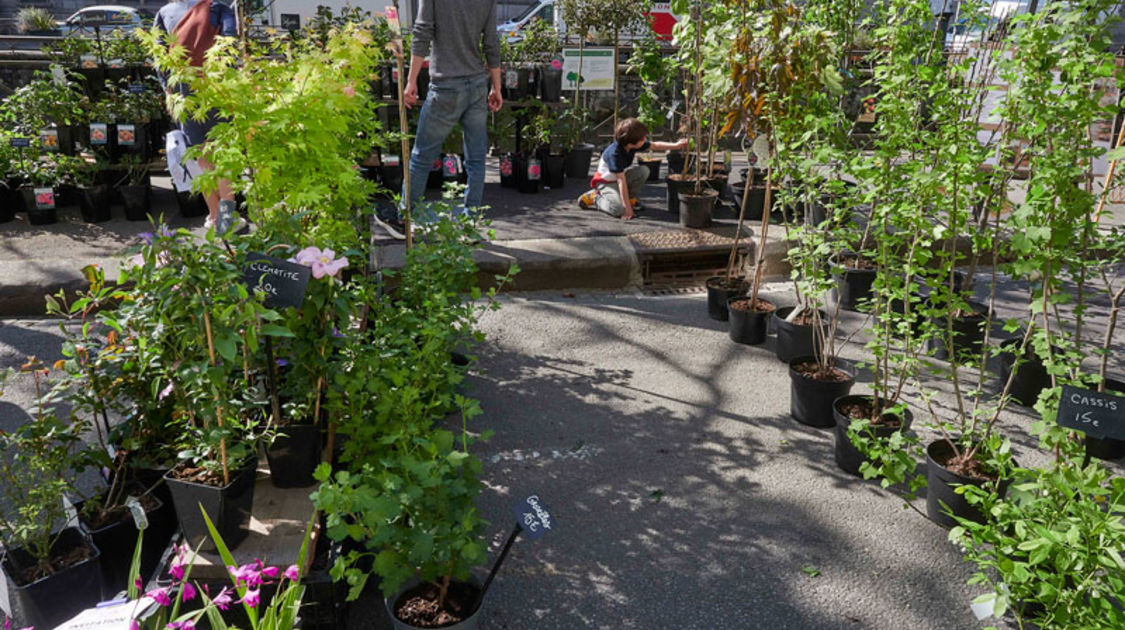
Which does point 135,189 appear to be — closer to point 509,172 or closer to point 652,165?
point 509,172

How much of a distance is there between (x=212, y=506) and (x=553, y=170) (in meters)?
6.36

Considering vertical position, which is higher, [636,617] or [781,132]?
[781,132]

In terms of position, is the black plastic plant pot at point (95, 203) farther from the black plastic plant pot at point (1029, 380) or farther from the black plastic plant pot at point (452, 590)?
the black plastic plant pot at point (1029, 380)

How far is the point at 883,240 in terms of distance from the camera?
3254 mm

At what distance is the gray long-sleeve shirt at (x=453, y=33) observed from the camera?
5.32 metres

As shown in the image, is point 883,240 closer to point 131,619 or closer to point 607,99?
point 131,619

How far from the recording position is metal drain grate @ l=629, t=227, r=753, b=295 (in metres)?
5.96

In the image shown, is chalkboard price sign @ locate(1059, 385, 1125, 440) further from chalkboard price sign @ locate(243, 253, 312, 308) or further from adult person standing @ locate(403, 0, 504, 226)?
adult person standing @ locate(403, 0, 504, 226)

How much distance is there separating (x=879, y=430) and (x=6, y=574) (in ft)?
10.6

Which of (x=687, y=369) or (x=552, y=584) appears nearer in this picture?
(x=552, y=584)

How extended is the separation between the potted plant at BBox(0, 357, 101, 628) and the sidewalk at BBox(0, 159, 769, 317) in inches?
99.5

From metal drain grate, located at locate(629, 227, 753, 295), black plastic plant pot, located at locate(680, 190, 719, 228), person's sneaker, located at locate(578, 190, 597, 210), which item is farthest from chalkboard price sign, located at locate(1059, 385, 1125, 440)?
person's sneaker, located at locate(578, 190, 597, 210)

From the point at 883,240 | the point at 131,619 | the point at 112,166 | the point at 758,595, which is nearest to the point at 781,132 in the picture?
the point at 883,240

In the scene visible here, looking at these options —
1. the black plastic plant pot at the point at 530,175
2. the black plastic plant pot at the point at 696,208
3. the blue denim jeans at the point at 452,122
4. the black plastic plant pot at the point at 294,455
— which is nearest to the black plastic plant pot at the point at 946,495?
the black plastic plant pot at the point at 294,455
